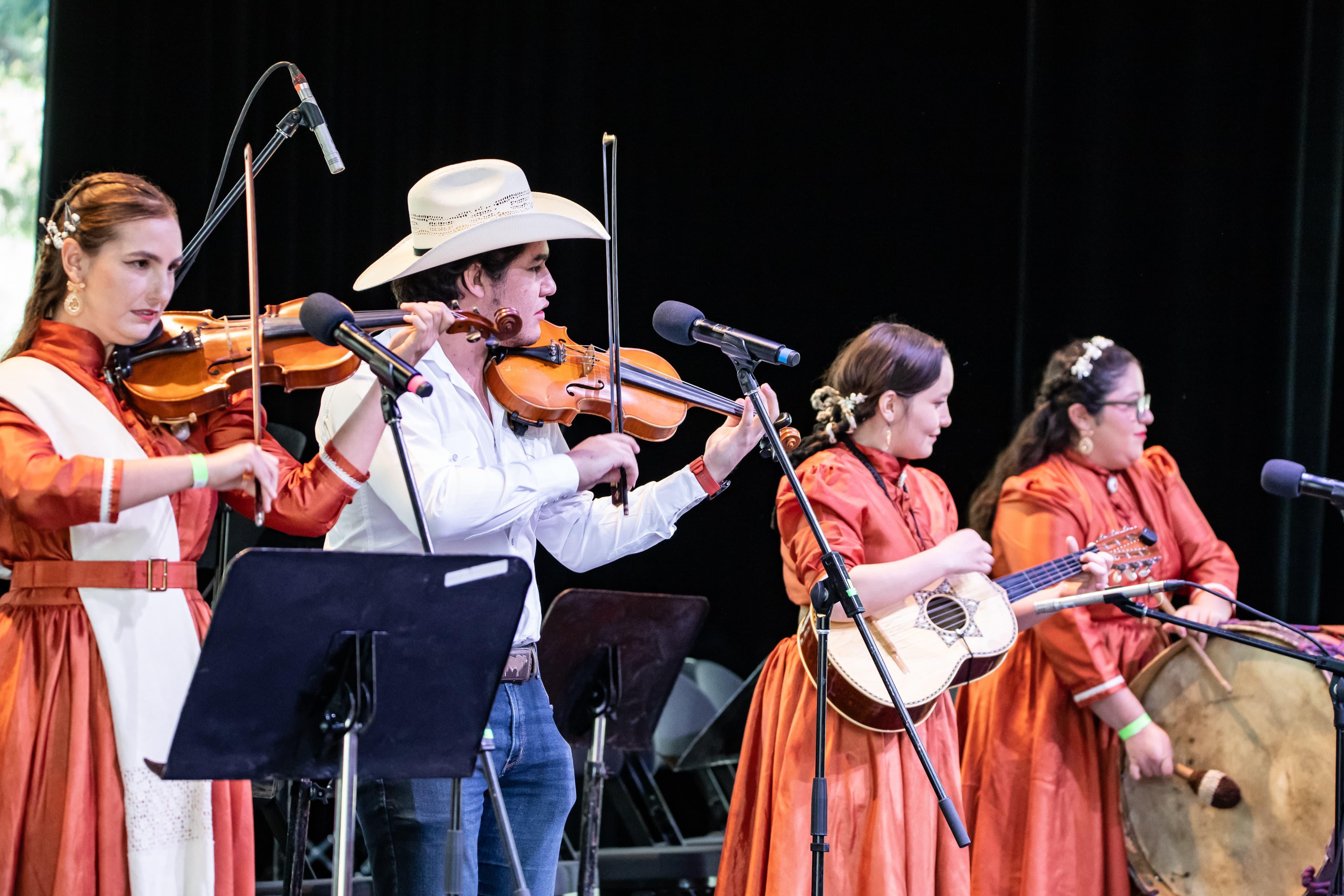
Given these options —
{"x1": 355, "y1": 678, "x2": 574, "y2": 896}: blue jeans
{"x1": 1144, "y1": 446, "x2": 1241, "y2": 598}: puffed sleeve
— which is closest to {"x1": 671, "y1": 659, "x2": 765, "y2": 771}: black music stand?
{"x1": 1144, "y1": 446, "x2": 1241, "y2": 598}: puffed sleeve

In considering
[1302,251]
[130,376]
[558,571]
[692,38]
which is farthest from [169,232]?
[1302,251]

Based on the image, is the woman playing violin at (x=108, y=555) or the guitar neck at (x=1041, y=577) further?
the guitar neck at (x=1041, y=577)

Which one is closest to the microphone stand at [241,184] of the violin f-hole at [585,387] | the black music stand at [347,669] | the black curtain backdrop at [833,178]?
the violin f-hole at [585,387]

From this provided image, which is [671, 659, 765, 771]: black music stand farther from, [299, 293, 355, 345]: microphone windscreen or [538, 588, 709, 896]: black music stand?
[299, 293, 355, 345]: microphone windscreen

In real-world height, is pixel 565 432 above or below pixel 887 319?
below

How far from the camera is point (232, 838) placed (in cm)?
213

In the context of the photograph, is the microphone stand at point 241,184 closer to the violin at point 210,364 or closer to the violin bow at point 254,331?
the violin at point 210,364

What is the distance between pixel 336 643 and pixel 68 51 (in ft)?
9.05

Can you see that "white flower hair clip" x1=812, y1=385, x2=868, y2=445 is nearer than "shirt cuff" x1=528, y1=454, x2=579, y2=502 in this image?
No

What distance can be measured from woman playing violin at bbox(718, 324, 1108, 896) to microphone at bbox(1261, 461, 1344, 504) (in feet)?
1.67

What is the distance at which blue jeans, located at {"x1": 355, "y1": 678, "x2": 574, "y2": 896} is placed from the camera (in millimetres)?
2227

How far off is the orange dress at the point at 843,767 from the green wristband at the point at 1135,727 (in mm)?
582

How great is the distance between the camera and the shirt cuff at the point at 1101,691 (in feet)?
11.4

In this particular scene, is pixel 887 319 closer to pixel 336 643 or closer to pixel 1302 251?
pixel 1302 251
